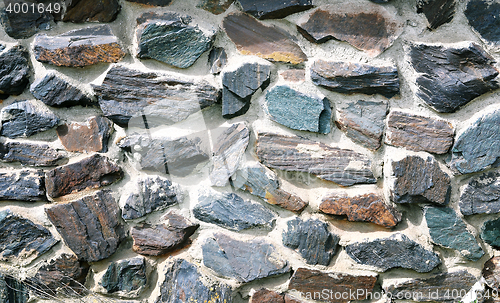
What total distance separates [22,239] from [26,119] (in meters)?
0.40

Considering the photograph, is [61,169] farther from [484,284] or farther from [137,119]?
[484,284]

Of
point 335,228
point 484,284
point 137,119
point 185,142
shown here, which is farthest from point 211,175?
point 484,284

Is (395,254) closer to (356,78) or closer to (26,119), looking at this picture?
(356,78)

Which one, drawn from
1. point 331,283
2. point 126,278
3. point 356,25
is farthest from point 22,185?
point 356,25

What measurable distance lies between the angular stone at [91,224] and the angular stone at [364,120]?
2.56ft

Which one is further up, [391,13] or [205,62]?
[391,13]

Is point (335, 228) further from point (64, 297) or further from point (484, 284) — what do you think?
point (64, 297)

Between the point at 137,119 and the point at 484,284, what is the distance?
1192 millimetres

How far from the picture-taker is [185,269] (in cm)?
119

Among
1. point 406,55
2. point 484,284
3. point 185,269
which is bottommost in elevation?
point 185,269

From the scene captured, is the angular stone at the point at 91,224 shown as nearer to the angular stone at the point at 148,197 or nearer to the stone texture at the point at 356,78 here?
the angular stone at the point at 148,197

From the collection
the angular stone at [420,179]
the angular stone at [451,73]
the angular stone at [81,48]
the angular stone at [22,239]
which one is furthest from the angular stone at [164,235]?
the angular stone at [451,73]

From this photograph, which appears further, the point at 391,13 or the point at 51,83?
the point at 51,83

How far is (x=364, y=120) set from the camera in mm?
1113
